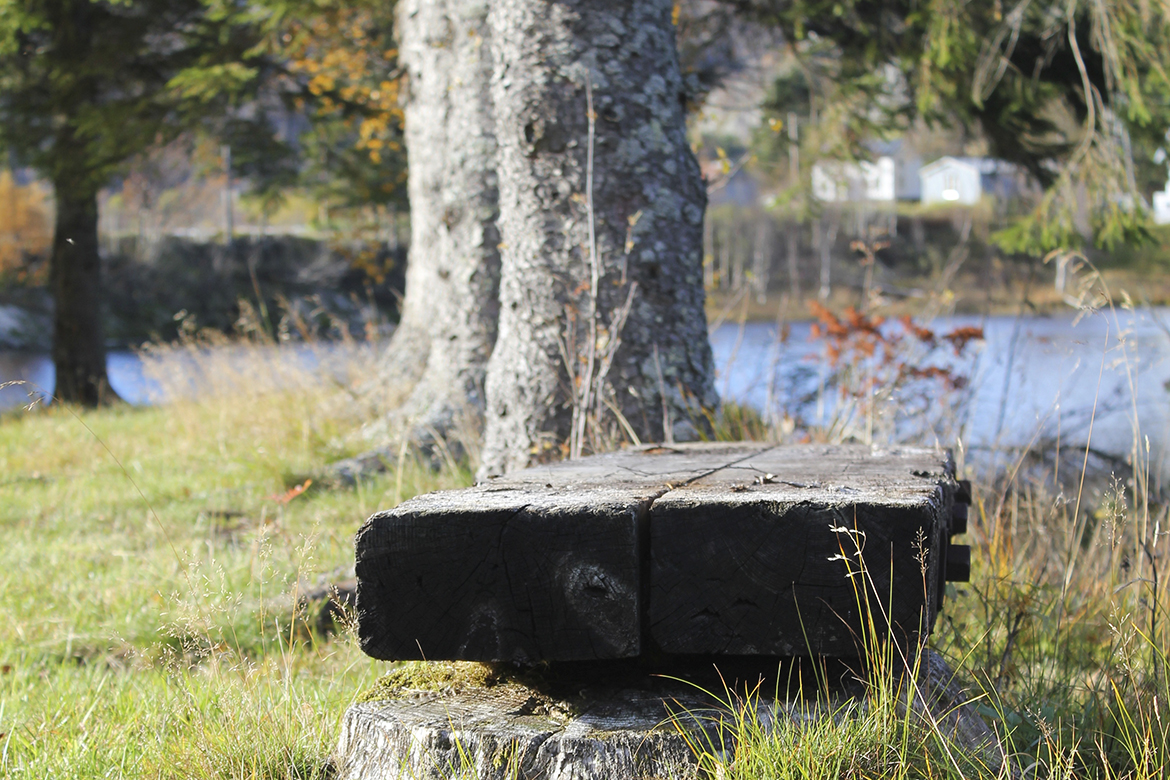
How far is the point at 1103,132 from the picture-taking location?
5.43 meters

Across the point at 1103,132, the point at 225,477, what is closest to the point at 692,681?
the point at 225,477

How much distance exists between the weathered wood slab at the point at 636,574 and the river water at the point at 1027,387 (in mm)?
570

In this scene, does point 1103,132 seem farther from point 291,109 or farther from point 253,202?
point 253,202

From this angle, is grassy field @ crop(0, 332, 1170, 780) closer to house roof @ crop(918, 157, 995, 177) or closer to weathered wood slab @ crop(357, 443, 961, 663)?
weathered wood slab @ crop(357, 443, 961, 663)

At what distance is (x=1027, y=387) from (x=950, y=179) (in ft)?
134

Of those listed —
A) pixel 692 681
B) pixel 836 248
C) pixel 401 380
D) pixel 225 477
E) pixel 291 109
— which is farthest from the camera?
pixel 836 248

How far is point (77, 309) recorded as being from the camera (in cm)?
1063

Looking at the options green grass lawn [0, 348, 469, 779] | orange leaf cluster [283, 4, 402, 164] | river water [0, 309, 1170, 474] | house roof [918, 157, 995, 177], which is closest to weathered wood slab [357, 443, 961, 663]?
green grass lawn [0, 348, 469, 779]

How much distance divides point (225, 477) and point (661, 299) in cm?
295

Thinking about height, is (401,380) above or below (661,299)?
below

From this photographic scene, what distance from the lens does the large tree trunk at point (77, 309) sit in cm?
1046

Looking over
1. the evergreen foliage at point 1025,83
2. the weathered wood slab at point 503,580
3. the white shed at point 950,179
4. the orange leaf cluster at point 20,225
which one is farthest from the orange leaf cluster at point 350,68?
the white shed at point 950,179

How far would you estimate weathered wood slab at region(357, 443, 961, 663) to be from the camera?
1.59m

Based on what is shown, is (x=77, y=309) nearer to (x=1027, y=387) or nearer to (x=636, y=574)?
(x=1027, y=387)
